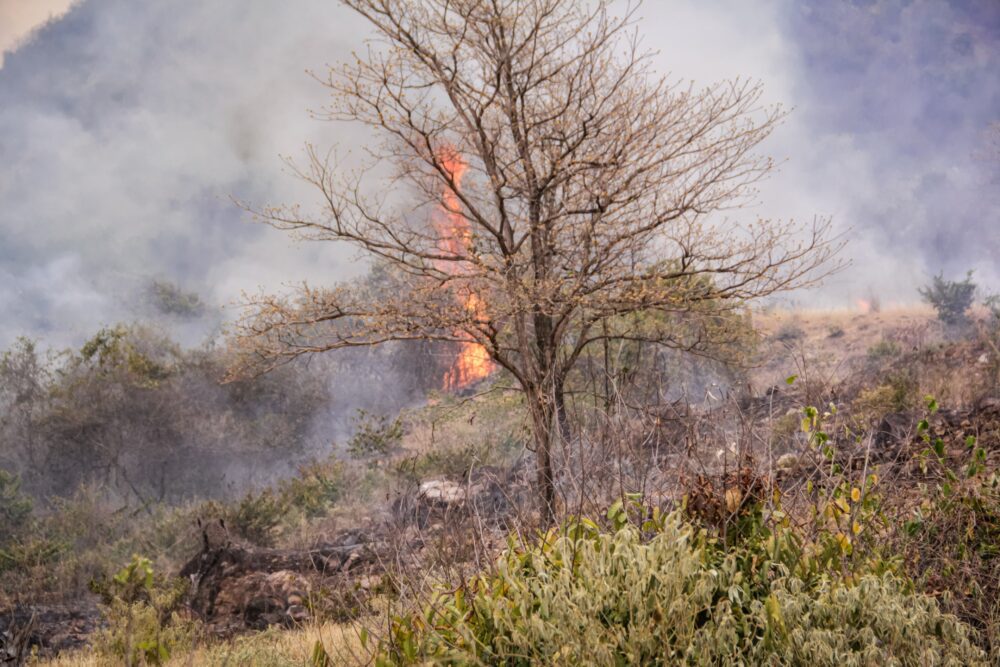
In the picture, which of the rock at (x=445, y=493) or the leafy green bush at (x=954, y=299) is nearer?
the rock at (x=445, y=493)

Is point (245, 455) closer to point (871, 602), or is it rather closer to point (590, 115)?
point (590, 115)

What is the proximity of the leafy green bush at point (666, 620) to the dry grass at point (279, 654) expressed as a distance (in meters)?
0.85

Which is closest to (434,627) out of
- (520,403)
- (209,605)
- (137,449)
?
(209,605)

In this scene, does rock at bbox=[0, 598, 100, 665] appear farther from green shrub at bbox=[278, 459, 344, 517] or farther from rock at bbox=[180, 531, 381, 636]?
green shrub at bbox=[278, 459, 344, 517]

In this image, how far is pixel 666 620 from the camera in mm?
2502

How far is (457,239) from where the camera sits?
857 centimetres

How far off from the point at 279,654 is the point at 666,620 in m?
2.82

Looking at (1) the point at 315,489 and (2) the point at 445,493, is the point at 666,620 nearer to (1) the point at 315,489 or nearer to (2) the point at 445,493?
(2) the point at 445,493

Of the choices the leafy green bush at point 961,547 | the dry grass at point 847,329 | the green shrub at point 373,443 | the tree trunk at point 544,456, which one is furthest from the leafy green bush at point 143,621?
the dry grass at point 847,329

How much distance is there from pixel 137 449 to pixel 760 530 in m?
16.8

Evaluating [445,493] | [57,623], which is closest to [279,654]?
[445,493]

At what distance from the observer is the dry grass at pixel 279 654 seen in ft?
12.2

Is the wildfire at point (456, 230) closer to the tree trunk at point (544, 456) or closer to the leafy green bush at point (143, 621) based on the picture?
the tree trunk at point (544, 456)

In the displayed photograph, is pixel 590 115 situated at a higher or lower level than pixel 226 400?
higher
